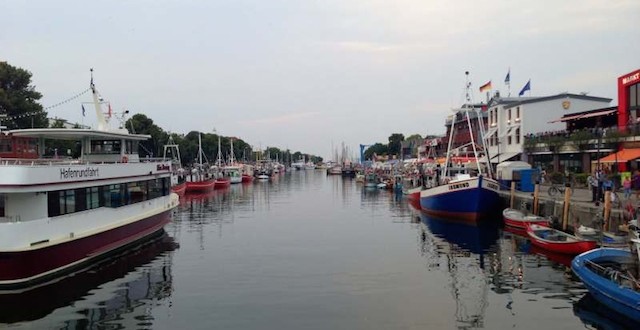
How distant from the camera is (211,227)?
38281mm

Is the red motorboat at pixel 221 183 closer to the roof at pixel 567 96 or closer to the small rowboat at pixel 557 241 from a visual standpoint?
the roof at pixel 567 96

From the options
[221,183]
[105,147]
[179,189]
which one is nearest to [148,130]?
[221,183]

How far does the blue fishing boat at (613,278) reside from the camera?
15314 millimetres

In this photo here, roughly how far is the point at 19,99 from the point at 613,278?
204 ft

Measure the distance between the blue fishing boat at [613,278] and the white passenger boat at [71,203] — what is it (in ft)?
64.4

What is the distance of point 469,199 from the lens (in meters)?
38.5

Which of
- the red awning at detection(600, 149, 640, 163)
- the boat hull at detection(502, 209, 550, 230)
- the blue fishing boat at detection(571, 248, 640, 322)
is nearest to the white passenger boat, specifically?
the blue fishing boat at detection(571, 248, 640, 322)

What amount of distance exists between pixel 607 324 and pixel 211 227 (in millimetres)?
28232

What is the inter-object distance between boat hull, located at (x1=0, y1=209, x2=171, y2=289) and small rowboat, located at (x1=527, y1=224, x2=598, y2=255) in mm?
21331

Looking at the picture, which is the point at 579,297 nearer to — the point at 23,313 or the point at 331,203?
the point at 23,313

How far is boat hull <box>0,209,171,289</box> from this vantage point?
1888 cm

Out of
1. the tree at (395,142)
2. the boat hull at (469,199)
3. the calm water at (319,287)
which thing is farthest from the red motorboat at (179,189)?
the tree at (395,142)

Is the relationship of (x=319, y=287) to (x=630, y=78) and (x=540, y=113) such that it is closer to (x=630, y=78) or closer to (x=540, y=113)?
(x=630, y=78)

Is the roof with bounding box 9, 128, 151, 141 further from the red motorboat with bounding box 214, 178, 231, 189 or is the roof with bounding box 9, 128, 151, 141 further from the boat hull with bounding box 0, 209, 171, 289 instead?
the red motorboat with bounding box 214, 178, 231, 189
